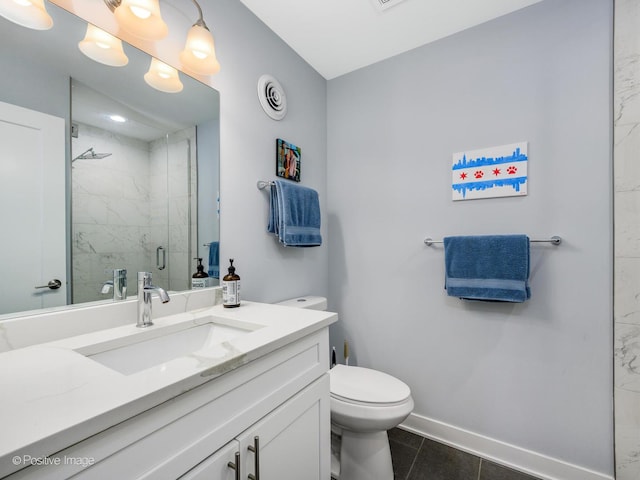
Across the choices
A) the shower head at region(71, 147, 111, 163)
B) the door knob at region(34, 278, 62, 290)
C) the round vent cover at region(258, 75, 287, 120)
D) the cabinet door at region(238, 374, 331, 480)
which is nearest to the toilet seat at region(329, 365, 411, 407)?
the cabinet door at region(238, 374, 331, 480)

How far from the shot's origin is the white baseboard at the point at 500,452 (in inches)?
52.2

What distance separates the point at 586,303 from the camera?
1.31 metres

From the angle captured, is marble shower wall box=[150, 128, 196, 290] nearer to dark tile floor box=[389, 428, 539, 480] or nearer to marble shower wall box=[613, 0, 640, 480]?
dark tile floor box=[389, 428, 539, 480]

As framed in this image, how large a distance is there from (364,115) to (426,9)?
0.63 meters

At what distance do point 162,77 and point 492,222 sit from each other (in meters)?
1.69

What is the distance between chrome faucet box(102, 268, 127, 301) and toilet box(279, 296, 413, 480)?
0.96m

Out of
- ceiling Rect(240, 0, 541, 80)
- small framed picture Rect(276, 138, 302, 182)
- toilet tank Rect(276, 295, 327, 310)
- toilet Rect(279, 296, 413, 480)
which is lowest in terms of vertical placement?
toilet Rect(279, 296, 413, 480)

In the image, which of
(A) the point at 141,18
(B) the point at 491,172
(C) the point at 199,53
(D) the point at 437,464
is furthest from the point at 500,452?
(A) the point at 141,18

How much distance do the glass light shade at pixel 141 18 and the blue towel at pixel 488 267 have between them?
1.57 metres

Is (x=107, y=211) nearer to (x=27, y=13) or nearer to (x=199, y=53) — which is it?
(x=27, y=13)

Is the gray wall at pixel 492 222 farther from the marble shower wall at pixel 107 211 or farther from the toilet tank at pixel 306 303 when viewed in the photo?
the marble shower wall at pixel 107 211

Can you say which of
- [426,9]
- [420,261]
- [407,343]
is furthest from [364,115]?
[407,343]

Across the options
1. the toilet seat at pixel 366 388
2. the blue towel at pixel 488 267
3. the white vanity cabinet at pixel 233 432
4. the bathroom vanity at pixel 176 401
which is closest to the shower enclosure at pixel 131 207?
the bathroom vanity at pixel 176 401

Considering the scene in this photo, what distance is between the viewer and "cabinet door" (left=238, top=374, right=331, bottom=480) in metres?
0.72
